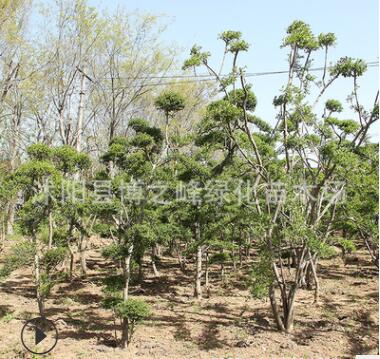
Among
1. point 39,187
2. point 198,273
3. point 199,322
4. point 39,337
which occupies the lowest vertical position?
point 199,322

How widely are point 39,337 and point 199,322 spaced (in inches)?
179

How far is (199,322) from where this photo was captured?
1177 centimetres

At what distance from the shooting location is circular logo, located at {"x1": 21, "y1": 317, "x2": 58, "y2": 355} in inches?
362

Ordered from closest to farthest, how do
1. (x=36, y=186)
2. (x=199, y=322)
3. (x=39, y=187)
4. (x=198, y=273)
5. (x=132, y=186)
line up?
(x=39, y=187) → (x=132, y=186) → (x=36, y=186) → (x=199, y=322) → (x=198, y=273)

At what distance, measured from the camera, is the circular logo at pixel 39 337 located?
9.20 m

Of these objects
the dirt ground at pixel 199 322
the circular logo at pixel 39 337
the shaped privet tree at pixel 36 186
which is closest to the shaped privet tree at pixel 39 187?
the shaped privet tree at pixel 36 186

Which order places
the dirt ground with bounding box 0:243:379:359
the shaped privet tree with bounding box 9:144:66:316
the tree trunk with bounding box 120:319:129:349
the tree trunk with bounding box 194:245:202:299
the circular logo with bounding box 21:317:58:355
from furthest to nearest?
the tree trunk with bounding box 194:245:202:299, the shaped privet tree with bounding box 9:144:66:316, the tree trunk with bounding box 120:319:129:349, the dirt ground with bounding box 0:243:379:359, the circular logo with bounding box 21:317:58:355

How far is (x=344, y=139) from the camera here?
1155 centimetres

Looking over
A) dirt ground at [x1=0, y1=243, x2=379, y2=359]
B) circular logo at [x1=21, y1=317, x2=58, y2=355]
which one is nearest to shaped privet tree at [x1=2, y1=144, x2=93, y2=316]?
circular logo at [x1=21, y1=317, x2=58, y2=355]

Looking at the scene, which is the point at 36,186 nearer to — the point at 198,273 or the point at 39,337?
the point at 39,337

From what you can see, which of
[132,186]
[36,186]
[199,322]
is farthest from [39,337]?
[199,322]

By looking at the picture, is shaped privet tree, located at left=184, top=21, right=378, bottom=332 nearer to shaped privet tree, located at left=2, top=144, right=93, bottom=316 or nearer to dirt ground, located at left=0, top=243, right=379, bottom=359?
dirt ground, located at left=0, top=243, right=379, bottom=359

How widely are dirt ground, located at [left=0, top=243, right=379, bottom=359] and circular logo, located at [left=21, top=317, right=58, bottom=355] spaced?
0.21m

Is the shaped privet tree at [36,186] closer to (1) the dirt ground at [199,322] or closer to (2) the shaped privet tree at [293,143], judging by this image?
(1) the dirt ground at [199,322]
